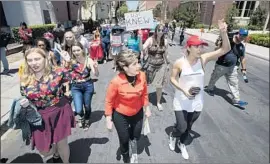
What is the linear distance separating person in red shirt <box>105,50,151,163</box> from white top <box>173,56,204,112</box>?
1.66ft

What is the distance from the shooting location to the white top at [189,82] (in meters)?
2.67

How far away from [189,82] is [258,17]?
35165 millimetres

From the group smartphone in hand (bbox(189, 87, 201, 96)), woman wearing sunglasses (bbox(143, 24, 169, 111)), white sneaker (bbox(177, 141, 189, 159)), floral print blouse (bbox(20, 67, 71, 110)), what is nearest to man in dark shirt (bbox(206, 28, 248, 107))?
woman wearing sunglasses (bbox(143, 24, 169, 111))

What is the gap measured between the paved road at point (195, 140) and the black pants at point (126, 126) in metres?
0.54

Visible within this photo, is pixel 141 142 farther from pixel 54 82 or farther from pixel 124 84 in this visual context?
pixel 54 82

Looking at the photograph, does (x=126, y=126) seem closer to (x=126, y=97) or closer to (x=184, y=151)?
(x=126, y=97)

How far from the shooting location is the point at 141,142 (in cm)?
358

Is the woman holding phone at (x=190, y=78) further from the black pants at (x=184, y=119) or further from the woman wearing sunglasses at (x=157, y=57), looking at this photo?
the woman wearing sunglasses at (x=157, y=57)

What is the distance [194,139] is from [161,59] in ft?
5.77

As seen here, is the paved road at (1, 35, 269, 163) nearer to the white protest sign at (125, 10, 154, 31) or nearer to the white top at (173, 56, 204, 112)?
the white top at (173, 56, 204, 112)

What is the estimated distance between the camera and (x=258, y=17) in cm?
3120

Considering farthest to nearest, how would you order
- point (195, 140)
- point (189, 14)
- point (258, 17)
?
point (189, 14), point (258, 17), point (195, 140)

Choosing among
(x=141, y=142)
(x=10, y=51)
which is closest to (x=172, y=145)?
(x=141, y=142)

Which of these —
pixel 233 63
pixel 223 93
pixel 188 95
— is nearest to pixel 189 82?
pixel 188 95
